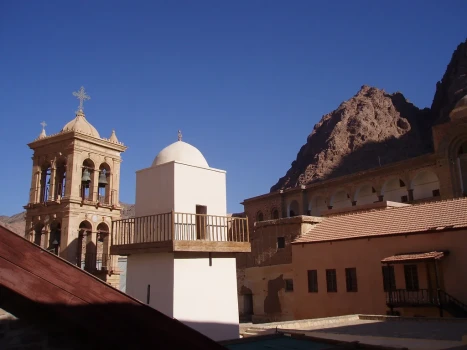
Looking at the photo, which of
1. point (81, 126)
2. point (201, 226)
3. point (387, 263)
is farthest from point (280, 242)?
point (201, 226)

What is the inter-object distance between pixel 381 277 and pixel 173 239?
11340 mm

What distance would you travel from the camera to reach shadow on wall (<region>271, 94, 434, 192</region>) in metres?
52.5

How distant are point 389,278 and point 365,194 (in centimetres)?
1860

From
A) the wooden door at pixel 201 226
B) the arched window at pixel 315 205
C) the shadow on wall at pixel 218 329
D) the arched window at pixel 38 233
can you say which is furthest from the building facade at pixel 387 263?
the arched window at pixel 315 205

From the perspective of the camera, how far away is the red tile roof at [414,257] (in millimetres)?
16344

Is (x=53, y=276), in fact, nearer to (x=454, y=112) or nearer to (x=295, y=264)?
(x=295, y=264)

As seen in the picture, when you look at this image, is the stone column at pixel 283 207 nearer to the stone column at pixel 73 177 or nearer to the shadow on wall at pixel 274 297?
the shadow on wall at pixel 274 297

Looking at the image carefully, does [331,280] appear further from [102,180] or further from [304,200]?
[304,200]

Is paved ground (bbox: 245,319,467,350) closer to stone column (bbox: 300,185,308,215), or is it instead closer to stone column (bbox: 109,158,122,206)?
stone column (bbox: 109,158,122,206)

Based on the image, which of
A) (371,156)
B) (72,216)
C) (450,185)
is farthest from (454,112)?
(72,216)

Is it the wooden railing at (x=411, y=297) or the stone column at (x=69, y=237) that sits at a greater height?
the stone column at (x=69, y=237)

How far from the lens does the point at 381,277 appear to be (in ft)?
60.9

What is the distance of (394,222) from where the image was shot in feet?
63.8

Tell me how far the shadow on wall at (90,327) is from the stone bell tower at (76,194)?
50.9ft
